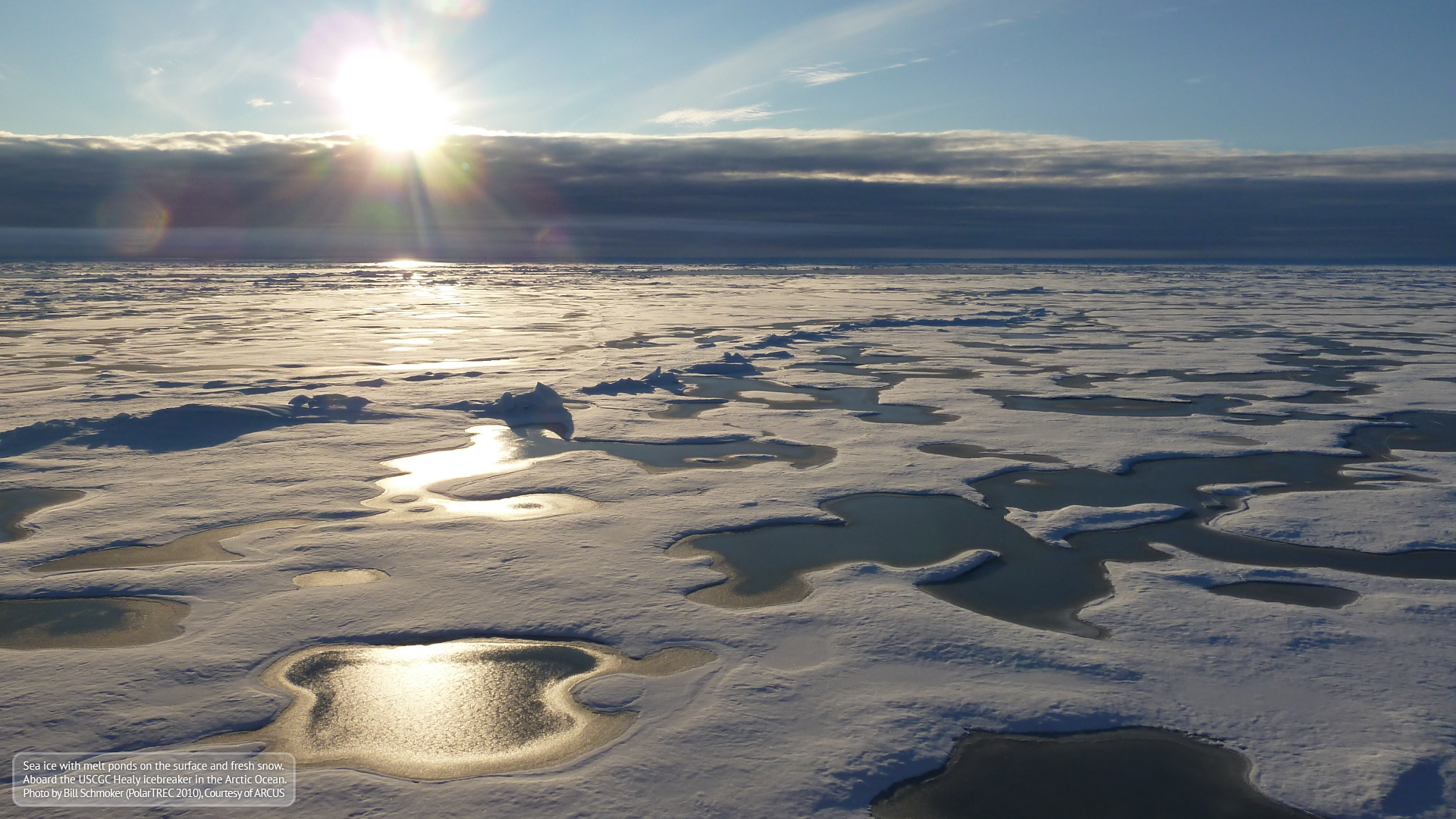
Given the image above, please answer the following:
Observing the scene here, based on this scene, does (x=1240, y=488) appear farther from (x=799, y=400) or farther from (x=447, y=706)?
(x=447, y=706)

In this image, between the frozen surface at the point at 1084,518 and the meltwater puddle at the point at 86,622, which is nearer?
the meltwater puddle at the point at 86,622

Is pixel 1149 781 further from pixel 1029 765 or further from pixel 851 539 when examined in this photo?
pixel 851 539

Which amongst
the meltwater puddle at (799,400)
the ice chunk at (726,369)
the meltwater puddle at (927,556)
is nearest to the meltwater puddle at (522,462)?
the meltwater puddle at (927,556)

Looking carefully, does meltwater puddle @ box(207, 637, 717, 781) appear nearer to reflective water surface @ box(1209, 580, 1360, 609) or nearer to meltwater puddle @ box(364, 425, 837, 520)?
meltwater puddle @ box(364, 425, 837, 520)

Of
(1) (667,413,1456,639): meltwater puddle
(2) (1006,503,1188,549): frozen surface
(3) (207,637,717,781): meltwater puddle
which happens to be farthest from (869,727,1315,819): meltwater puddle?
(2) (1006,503,1188,549): frozen surface

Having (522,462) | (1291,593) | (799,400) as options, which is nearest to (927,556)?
(1291,593)

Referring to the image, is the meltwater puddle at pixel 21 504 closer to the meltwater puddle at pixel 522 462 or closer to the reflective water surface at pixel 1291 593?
the meltwater puddle at pixel 522 462

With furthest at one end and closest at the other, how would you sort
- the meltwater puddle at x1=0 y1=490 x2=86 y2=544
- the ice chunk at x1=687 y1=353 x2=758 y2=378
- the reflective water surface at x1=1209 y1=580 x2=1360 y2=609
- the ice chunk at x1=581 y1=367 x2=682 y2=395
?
the ice chunk at x1=687 y1=353 x2=758 y2=378 < the ice chunk at x1=581 y1=367 x2=682 y2=395 < the meltwater puddle at x1=0 y1=490 x2=86 y2=544 < the reflective water surface at x1=1209 y1=580 x2=1360 y2=609
